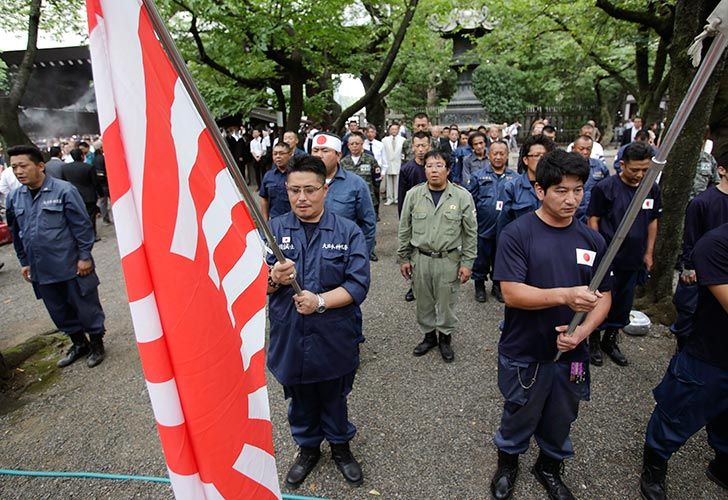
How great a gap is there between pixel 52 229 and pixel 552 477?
4.83m

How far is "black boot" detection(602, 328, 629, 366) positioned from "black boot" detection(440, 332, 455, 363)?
151 cm

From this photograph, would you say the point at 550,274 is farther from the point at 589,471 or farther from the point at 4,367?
the point at 4,367

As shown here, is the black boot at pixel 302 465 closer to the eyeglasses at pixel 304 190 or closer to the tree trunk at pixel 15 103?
the eyeglasses at pixel 304 190

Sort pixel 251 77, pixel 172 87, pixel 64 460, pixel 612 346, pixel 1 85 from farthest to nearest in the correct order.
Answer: pixel 1 85 → pixel 251 77 → pixel 612 346 → pixel 64 460 → pixel 172 87

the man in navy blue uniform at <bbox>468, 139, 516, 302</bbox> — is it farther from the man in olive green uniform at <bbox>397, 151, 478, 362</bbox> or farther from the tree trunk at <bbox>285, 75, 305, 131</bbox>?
the tree trunk at <bbox>285, 75, 305, 131</bbox>

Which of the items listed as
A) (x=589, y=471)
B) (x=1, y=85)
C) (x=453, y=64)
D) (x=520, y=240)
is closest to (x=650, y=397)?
(x=589, y=471)

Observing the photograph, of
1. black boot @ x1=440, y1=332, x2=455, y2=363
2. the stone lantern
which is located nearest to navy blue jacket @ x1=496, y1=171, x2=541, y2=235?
black boot @ x1=440, y1=332, x2=455, y2=363

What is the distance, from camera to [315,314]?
268 centimetres

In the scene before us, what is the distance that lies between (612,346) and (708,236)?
2384 millimetres

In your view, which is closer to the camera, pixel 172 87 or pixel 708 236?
pixel 172 87

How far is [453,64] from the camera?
20625 millimetres

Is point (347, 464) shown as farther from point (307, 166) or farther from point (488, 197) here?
point (488, 197)

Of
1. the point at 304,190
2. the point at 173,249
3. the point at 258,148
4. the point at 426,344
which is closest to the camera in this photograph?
the point at 173,249

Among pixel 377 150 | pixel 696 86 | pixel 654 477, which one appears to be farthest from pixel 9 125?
pixel 654 477
